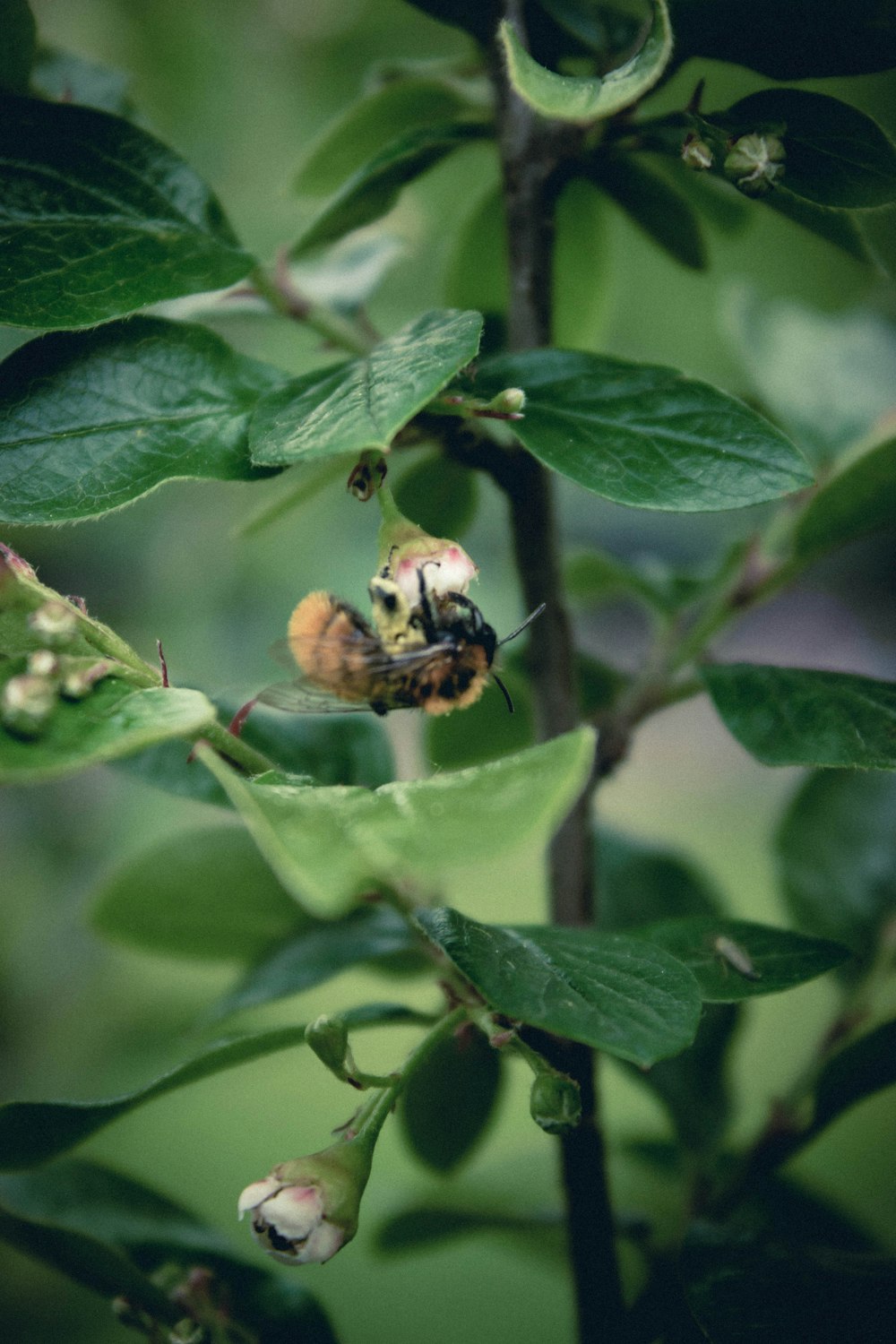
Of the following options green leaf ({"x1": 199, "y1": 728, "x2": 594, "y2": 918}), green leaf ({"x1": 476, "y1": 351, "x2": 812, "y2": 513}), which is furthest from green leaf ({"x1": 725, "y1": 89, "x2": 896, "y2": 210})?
green leaf ({"x1": 199, "y1": 728, "x2": 594, "y2": 918})

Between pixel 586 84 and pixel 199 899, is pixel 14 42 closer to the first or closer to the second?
pixel 586 84

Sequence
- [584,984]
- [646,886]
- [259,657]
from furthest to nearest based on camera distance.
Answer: [259,657] < [646,886] < [584,984]

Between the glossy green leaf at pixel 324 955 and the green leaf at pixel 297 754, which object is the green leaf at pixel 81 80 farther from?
the glossy green leaf at pixel 324 955

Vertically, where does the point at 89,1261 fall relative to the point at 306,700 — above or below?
below

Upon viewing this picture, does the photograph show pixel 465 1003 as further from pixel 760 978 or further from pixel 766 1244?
pixel 766 1244

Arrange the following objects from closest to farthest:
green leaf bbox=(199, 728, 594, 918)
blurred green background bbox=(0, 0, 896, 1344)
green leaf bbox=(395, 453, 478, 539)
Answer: green leaf bbox=(199, 728, 594, 918), green leaf bbox=(395, 453, 478, 539), blurred green background bbox=(0, 0, 896, 1344)

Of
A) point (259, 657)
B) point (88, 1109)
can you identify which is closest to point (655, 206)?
point (88, 1109)

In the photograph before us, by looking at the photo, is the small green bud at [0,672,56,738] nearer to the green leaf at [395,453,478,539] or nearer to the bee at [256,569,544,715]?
the bee at [256,569,544,715]
